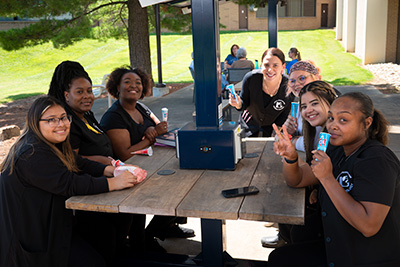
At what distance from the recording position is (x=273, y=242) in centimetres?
356

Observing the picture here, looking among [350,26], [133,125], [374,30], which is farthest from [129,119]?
[350,26]

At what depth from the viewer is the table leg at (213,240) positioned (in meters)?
2.64

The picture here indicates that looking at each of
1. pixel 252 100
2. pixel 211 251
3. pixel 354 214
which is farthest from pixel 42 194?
pixel 252 100

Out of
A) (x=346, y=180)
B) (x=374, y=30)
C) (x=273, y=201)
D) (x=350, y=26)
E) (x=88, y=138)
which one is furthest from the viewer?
(x=350, y=26)

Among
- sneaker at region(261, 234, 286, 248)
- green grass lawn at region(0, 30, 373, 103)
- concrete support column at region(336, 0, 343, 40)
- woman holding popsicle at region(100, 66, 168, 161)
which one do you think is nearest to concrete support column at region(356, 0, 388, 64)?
green grass lawn at region(0, 30, 373, 103)

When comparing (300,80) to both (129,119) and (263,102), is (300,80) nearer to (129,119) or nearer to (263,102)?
(263,102)

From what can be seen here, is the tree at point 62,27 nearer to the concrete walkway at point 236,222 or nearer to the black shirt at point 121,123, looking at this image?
the concrete walkway at point 236,222

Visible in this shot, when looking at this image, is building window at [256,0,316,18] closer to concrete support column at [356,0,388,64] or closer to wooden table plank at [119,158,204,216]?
concrete support column at [356,0,388,64]

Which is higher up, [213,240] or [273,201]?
[273,201]

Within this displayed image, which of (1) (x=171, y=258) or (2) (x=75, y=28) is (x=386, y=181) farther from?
(2) (x=75, y=28)

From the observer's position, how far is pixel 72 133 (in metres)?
2.94

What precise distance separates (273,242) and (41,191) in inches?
76.4

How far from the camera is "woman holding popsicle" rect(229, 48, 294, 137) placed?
4230 mm

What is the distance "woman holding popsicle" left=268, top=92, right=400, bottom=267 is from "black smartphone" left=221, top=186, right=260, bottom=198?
25cm
